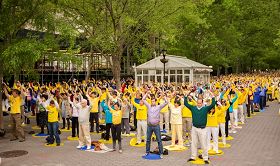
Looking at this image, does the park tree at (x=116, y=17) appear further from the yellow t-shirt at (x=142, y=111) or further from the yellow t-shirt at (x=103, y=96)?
the yellow t-shirt at (x=142, y=111)

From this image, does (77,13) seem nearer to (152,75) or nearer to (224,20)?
(152,75)

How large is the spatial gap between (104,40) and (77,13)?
2822 mm

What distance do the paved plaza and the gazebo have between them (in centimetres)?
1663

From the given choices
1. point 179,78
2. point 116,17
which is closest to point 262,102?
point 179,78

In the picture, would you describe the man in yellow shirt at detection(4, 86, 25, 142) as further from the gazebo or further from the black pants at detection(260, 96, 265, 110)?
the gazebo

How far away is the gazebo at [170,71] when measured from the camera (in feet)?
102

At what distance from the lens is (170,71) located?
106ft

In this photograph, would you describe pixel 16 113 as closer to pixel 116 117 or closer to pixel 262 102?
pixel 116 117

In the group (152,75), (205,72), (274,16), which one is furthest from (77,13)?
(274,16)

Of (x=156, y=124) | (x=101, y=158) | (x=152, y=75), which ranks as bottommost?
(x=101, y=158)

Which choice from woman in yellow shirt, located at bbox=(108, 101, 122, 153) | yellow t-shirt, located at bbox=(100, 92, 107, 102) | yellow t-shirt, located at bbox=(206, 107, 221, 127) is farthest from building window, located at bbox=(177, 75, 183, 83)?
yellow t-shirt, located at bbox=(206, 107, 221, 127)

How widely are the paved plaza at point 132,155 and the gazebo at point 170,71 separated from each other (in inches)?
655

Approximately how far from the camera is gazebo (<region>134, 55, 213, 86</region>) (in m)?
31.2

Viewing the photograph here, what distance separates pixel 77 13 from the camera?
22391 mm
